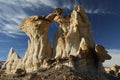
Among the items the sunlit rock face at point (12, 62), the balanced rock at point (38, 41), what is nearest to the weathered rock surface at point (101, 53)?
the balanced rock at point (38, 41)

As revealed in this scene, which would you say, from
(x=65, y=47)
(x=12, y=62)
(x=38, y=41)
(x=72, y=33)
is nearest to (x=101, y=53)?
(x=72, y=33)

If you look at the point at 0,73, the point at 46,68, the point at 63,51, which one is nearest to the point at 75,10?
the point at 63,51

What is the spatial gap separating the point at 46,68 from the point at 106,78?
456 inches

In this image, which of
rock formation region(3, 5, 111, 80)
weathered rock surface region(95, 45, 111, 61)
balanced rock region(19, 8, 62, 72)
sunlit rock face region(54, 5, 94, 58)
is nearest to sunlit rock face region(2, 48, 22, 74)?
rock formation region(3, 5, 111, 80)

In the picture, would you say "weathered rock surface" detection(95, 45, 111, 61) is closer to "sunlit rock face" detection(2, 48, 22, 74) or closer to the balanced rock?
the balanced rock

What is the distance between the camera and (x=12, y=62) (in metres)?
59.0

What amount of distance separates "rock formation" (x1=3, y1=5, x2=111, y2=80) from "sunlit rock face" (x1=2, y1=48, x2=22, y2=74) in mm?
2054

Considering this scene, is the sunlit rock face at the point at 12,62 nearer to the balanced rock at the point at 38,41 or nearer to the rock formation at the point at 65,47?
the rock formation at the point at 65,47

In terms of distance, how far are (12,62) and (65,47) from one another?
13498 mm

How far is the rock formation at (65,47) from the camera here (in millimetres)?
49094

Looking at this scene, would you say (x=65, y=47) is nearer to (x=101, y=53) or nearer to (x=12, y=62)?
(x=101, y=53)

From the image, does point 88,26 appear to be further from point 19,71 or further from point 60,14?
point 19,71

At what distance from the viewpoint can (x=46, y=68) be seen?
48875 millimetres

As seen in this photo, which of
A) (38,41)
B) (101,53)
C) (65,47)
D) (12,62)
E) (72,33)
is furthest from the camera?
(12,62)
